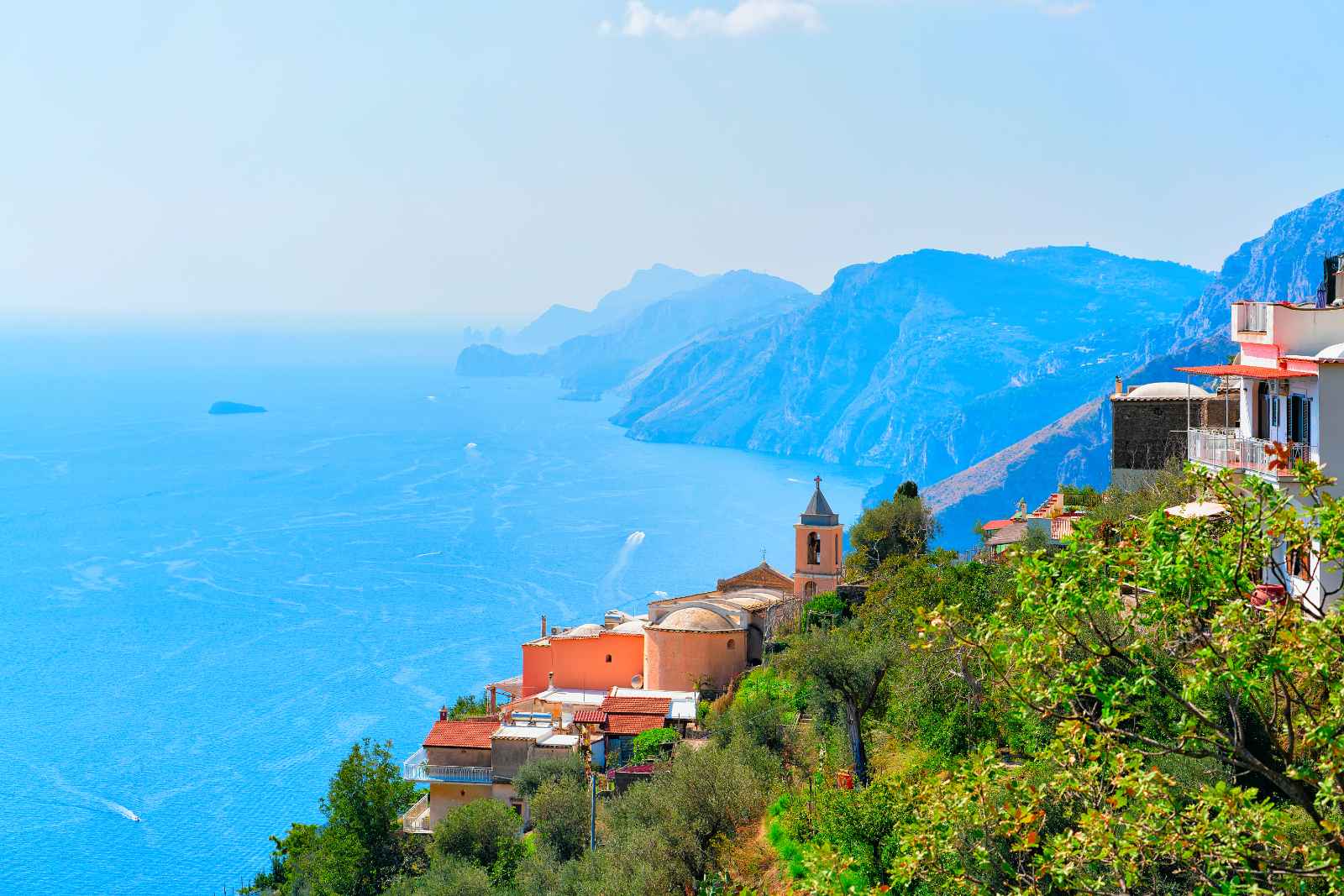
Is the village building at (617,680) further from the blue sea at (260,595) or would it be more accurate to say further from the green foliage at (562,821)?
the blue sea at (260,595)

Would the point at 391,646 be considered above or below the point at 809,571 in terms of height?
below

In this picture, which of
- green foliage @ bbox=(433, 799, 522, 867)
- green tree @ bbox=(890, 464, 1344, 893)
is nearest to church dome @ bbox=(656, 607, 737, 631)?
green foliage @ bbox=(433, 799, 522, 867)

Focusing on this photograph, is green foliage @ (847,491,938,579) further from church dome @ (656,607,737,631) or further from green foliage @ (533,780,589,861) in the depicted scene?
green foliage @ (533,780,589,861)

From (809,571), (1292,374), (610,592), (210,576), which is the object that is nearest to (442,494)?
(210,576)

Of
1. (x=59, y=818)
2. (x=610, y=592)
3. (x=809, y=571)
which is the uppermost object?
(x=809, y=571)

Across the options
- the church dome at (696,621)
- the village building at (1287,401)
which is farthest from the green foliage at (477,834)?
the village building at (1287,401)

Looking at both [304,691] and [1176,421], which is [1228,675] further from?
[304,691]
